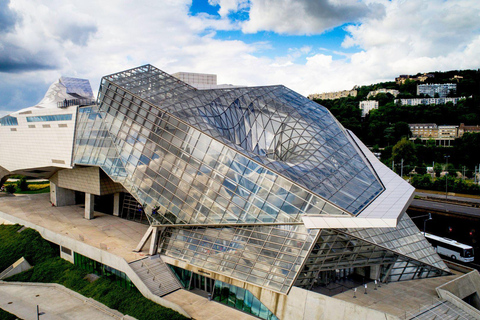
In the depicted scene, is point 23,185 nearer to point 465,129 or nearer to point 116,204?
point 116,204

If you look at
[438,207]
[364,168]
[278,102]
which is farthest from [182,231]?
[438,207]

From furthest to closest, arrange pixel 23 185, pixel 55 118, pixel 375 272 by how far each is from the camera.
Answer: pixel 23 185
pixel 55 118
pixel 375 272

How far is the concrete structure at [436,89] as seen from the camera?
606 feet

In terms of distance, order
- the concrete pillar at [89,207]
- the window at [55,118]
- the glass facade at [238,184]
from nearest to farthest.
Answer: the glass facade at [238,184] < the window at [55,118] < the concrete pillar at [89,207]

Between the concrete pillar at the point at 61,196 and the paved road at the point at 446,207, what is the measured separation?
5504cm

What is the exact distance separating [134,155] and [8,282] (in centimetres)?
1776

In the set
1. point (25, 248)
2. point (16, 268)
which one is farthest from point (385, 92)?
point (16, 268)

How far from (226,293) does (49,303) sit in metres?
14.7

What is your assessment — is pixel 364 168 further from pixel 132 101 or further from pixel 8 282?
pixel 8 282

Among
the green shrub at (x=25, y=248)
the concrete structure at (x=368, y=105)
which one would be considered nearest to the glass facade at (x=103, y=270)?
the green shrub at (x=25, y=248)

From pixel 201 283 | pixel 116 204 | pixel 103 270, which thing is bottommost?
pixel 103 270

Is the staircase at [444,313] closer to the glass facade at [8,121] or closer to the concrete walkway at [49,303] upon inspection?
the concrete walkway at [49,303]

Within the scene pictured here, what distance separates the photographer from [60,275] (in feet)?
106

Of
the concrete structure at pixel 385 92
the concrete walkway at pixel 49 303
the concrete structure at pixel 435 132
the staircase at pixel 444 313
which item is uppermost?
the concrete structure at pixel 385 92
